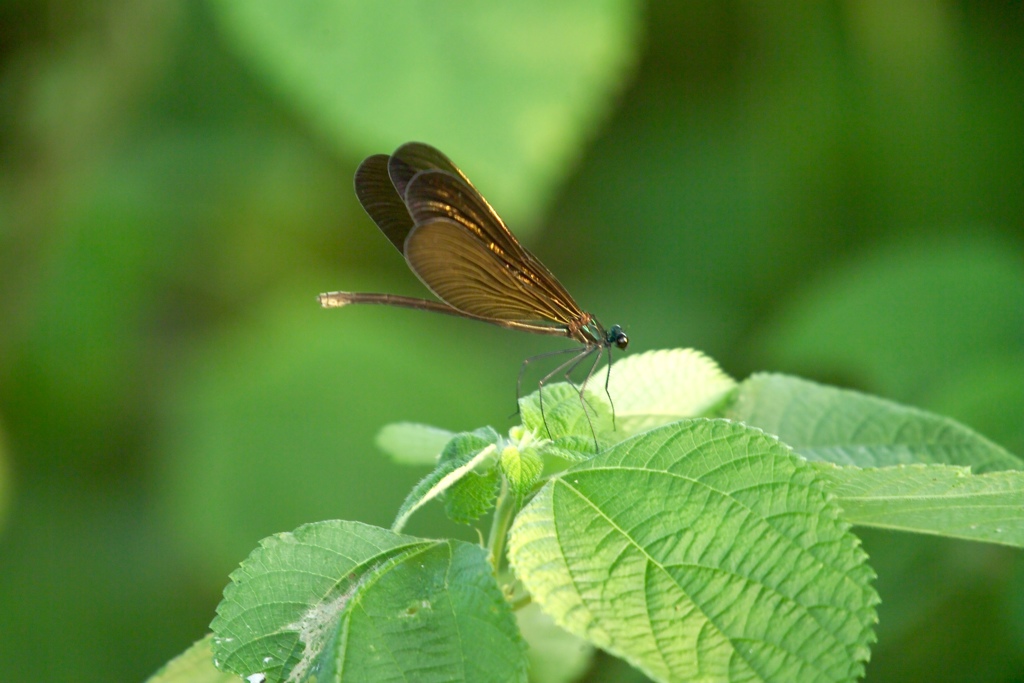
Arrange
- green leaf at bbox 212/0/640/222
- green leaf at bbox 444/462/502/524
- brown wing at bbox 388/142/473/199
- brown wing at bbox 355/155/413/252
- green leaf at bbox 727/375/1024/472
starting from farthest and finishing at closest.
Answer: green leaf at bbox 212/0/640/222 → brown wing at bbox 355/155/413/252 → brown wing at bbox 388/142/473/199 → green leaf at bbox 727/375/1024/472 → green leaf at bbox 444/462/502/524

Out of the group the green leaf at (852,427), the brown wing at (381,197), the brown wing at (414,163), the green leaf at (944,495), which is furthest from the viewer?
the brown wing at (381,197)

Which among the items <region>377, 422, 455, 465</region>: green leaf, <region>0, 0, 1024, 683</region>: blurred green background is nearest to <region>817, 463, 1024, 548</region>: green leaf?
<region>377, 422, 455, 465</region>: green leaf

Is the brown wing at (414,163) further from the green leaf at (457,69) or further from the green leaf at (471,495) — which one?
the green leaf at (457,69)

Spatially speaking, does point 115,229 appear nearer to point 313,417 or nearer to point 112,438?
point 112,438

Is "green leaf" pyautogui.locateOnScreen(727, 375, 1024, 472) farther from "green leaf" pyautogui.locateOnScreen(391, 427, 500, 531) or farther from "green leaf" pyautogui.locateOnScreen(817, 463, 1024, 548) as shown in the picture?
"green leaf" pyautogui.locateOnScreen(391, 427, 500, 531)

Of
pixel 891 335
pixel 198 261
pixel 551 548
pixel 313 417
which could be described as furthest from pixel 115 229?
pixel 551 548

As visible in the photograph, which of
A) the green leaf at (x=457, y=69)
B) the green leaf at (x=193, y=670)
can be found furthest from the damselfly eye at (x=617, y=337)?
the green leaf at (x=193, y=670)

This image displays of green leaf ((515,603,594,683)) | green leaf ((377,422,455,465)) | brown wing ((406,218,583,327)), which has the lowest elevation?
green leaf ((515,603,594,683))

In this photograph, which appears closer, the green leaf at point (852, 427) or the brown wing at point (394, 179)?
the green leaf at point (852, 427)
